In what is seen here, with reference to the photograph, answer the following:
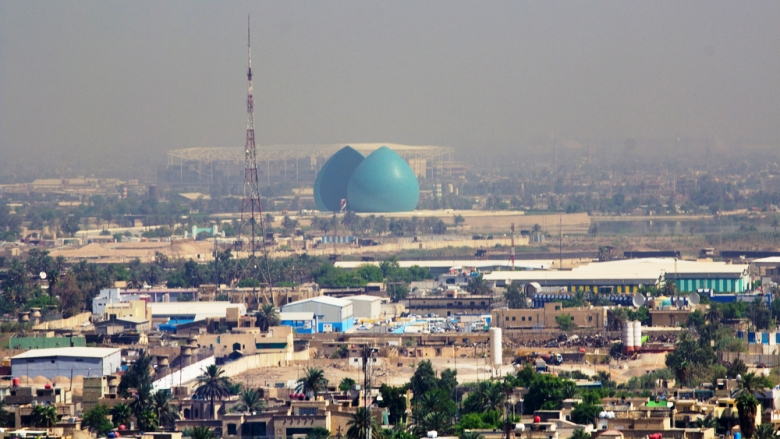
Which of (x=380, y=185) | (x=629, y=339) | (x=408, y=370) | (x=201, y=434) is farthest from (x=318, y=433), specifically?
(x=380, y=185)

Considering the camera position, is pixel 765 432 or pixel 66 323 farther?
pixel 66 323

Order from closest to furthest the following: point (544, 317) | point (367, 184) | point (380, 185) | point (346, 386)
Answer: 1. point (346, 386)
2. point (544, 317)
3. point (367, 184)
4. point (380, 185)

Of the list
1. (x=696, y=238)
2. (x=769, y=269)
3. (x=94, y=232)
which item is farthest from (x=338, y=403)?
(x=94, y=232)

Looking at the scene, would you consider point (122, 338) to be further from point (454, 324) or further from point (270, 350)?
point (454, 324)

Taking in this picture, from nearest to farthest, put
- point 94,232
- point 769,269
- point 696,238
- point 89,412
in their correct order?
point 89,412, point 769,269, point 696,238, point 94,232

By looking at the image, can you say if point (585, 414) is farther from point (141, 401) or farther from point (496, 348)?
point (496, 348)

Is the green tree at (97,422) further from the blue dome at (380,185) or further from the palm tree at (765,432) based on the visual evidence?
the blue dome at (380,185)

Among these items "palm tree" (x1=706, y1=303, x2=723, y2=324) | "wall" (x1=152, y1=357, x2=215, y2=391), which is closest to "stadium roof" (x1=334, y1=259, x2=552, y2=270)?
"palm tree" (x1=706, y1=303, x2=723, y2=324)

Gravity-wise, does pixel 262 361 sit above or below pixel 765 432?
below

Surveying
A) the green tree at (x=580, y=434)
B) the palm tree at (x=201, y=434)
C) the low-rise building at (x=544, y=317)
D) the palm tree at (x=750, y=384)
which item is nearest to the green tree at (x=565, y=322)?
the low-rise building at (x=544, y=317)
